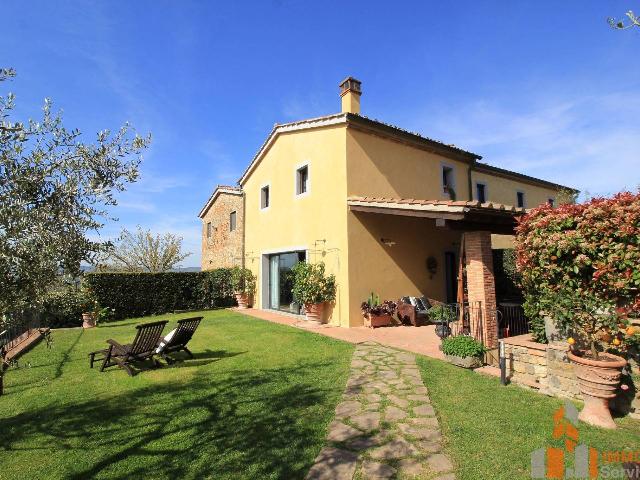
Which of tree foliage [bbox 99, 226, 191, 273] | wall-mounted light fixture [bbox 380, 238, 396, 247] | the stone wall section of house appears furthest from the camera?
tree foliage [bbox 99, 226, 191, 273]

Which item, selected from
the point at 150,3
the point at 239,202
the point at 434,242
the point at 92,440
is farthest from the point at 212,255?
the point at 92,440

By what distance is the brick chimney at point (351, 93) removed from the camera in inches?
528

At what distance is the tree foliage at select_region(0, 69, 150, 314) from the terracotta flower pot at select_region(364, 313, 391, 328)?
28.7 feet

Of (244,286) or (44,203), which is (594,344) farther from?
(244,286)

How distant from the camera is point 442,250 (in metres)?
13.4

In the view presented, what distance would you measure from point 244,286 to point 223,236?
4752 mm

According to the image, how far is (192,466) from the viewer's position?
11.5 feet

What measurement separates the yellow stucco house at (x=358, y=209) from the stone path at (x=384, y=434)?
394 cm

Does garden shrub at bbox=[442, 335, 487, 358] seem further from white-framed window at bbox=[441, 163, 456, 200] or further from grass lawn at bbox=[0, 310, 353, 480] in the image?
white-framed window at bbox=[441, 163, 456, 200]

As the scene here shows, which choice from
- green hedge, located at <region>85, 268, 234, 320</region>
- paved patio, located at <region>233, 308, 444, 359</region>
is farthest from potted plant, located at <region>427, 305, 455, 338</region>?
green hedge, located at <region>85, 268, 234, 320</region>

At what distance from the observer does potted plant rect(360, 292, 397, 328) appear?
35.8 ft

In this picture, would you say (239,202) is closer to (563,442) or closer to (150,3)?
(150,3)

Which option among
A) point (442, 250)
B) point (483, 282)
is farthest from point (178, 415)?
point (442, 250)

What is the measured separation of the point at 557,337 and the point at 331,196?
8.00 meters
